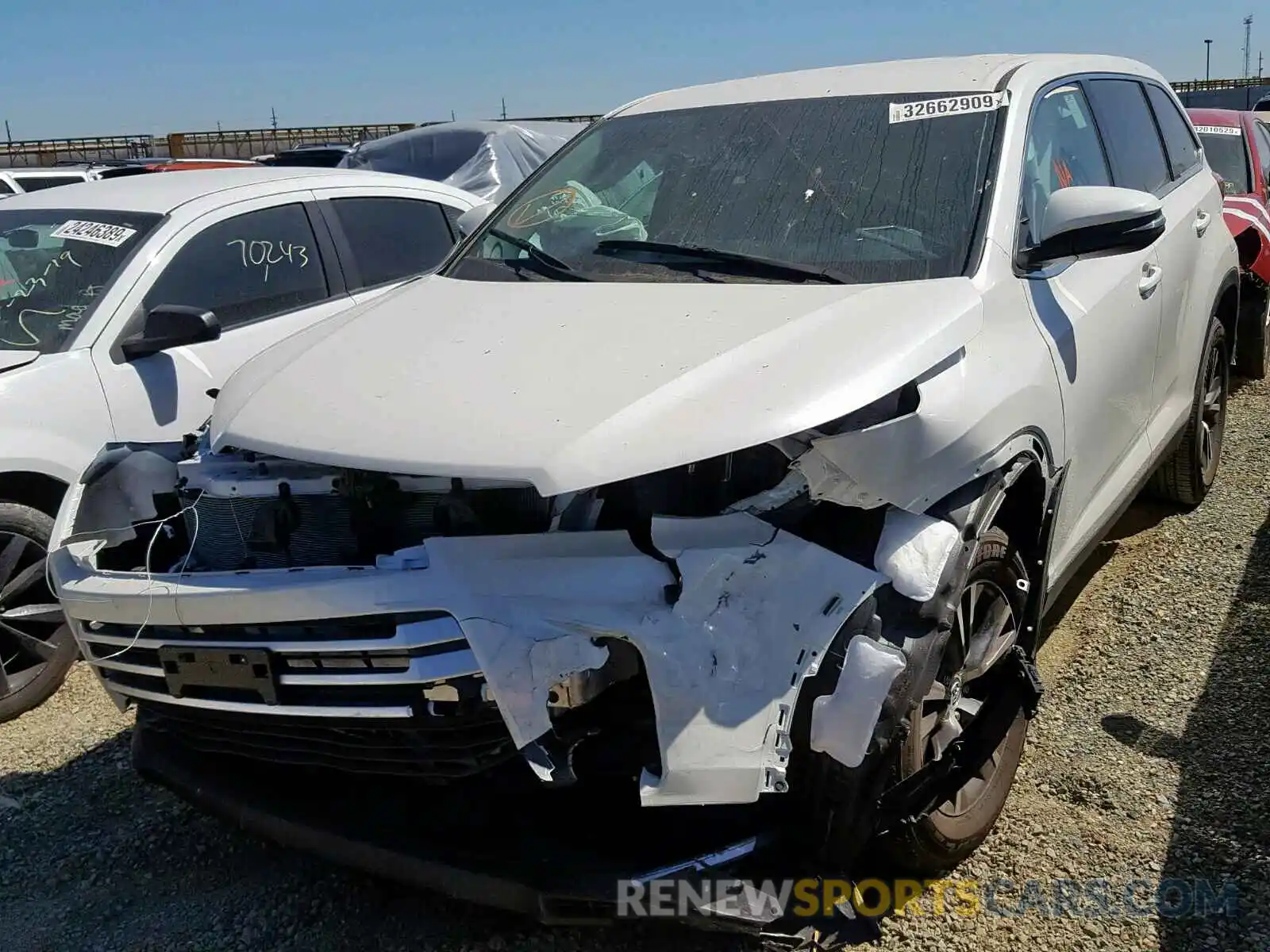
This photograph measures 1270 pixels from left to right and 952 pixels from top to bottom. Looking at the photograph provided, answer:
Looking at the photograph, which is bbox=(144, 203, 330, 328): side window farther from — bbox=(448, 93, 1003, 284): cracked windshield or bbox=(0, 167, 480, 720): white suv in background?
bbox=(448, 93, 1003, 284): cracked windshield

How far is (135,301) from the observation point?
14.0 ft

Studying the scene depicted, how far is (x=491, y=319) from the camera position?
9.62 feet

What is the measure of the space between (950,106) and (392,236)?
2.94 meters

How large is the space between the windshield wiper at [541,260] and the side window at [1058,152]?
128 cm

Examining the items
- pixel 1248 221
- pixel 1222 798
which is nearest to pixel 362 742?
pixel 1222 798

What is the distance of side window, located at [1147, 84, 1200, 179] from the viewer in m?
4.56

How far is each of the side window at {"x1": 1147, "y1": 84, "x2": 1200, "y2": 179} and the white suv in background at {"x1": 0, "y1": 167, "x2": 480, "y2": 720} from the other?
335cm

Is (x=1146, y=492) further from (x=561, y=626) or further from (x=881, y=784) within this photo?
(x=561, y=626)

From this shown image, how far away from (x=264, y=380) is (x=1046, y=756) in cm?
243

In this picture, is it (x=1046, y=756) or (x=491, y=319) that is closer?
(x=491, y=319)

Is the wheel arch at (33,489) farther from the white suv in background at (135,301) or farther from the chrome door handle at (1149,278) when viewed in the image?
the chrome door handle at (1149,278)

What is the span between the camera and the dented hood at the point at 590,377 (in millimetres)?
2146

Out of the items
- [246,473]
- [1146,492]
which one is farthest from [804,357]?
[1146,492]

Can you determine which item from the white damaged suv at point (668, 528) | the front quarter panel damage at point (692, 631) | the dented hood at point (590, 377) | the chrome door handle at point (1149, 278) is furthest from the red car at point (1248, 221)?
the front quarter panel damage at point (692, 631)
